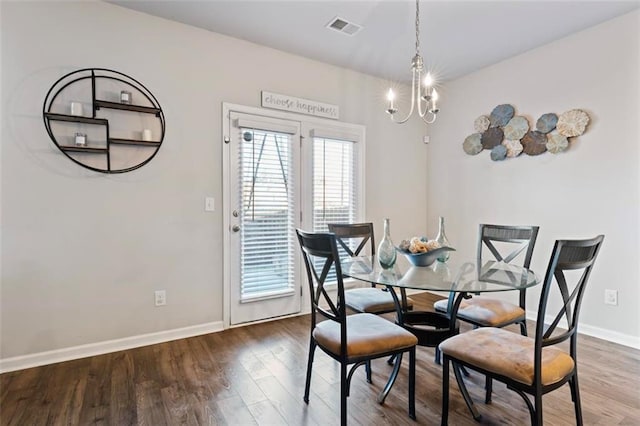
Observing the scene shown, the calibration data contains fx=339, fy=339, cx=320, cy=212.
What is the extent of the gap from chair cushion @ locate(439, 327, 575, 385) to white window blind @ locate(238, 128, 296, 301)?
2.01 meters

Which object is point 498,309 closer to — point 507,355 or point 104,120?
point 507,355

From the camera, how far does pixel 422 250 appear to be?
2.21 metres

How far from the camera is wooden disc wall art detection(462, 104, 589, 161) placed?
3.16m

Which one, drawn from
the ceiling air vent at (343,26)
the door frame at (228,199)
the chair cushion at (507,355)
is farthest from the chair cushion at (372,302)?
the ceiling air vent at (343,26)

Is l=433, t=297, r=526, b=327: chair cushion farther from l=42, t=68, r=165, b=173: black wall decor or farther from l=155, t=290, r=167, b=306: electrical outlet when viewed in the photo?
l=42, t=68, r=165, b=173: black wall decor

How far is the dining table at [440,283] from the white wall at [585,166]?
1.24 metres

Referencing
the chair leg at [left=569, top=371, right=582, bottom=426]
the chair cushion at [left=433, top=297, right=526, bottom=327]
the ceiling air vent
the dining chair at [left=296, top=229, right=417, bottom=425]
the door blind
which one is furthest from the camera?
the door blind

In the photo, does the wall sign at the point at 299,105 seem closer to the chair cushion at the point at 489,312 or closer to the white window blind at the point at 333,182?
the white window blind at the point at 333,182

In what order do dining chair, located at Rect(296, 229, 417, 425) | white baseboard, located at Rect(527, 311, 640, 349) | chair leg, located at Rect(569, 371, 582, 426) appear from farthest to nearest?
white baseboard, located at Rect(527, 311, 640, 349)
dining chair, located at Rect(296, 229, 417, 425)
chair leg, located at Rect(569, 371, 582, 426)

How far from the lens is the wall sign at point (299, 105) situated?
11.0ft

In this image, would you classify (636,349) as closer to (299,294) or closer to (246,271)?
(299,294)

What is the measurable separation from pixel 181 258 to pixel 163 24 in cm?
201

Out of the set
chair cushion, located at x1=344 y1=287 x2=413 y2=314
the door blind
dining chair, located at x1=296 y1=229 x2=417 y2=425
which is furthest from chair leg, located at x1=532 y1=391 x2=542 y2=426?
the door blind

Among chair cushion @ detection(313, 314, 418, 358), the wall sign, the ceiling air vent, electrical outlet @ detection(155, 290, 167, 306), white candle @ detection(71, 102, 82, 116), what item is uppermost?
the ceiling air vent
